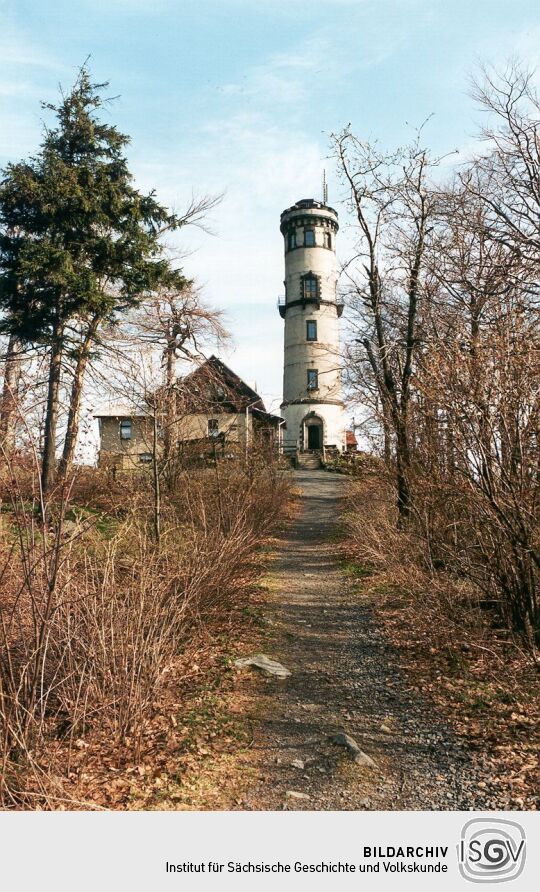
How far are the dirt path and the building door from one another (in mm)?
32923

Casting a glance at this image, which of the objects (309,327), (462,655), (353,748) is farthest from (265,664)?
(309,327)

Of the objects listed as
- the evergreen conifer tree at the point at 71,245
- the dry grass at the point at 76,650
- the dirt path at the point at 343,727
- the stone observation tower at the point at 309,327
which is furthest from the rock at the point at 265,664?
the stone observation tower at the point at 309,327

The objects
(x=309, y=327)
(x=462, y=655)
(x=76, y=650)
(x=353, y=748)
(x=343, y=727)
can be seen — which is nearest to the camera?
(x=353, y=748)

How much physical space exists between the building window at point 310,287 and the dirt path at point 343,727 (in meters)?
35.9

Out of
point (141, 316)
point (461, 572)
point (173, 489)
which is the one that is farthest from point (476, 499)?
point (141, 316)

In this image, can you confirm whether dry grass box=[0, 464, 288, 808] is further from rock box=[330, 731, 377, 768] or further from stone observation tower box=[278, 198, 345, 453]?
stone observation tower box=[278, 198, 345, 453]

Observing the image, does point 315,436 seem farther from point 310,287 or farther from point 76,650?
point 76,650

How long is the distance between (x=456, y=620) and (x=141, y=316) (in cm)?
1413

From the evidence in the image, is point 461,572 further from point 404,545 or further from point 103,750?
point 103,750

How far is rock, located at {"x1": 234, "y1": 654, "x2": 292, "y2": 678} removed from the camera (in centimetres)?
707

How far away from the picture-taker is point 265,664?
7262 mm
